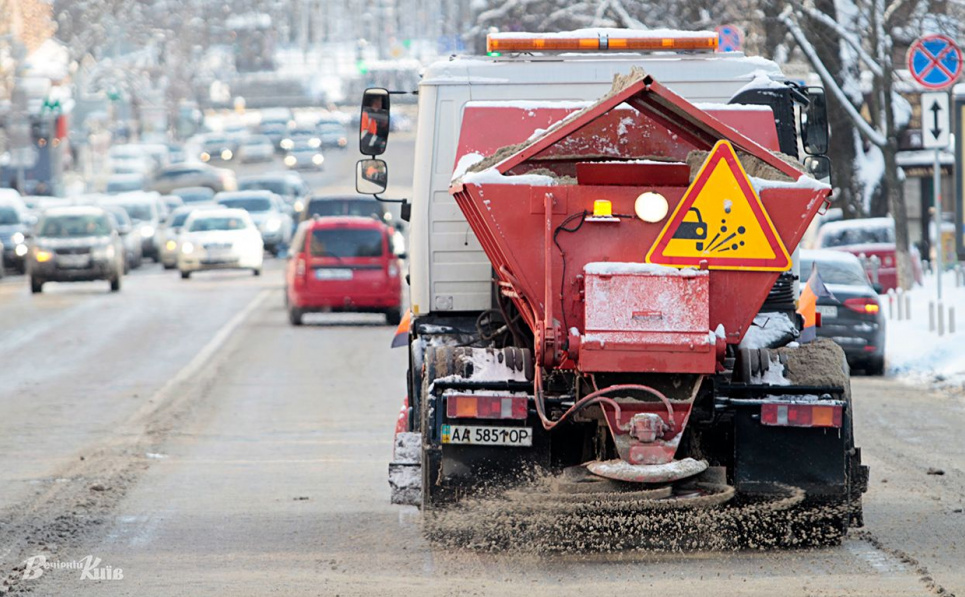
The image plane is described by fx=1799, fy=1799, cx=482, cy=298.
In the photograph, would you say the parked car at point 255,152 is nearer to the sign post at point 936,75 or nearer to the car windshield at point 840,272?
the sign post at point 936,75

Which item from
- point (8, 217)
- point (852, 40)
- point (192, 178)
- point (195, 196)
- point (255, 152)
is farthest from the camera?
point (255, 152)

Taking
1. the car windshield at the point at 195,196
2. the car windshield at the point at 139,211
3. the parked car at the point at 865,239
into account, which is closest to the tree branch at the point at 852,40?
the parked car at the point at 865,239

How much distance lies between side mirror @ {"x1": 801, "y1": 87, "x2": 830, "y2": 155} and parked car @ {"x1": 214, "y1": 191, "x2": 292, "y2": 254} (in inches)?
1396

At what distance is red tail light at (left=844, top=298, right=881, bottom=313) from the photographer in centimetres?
2011

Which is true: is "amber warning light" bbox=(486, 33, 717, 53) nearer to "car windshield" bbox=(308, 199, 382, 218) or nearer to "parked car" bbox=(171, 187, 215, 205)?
"car windshield" bbox=(308, 199, 382, 218)

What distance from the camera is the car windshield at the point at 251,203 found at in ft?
158

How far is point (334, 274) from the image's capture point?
27.1 metres

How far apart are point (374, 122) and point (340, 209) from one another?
24.1 m

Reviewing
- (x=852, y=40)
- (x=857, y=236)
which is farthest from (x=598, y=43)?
(x=857, y=236)

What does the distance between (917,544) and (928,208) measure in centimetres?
3483

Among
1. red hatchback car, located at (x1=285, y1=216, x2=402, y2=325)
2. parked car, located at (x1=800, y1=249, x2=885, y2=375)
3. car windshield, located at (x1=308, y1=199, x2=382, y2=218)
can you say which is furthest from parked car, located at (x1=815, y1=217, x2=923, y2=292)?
parked car, located at (x1=800, y1=249, x2=885, y2=375)

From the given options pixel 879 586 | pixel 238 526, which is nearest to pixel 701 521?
pixel 879 586

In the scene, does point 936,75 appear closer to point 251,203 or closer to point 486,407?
point 486,407

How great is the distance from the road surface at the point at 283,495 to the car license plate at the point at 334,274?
128 inches
